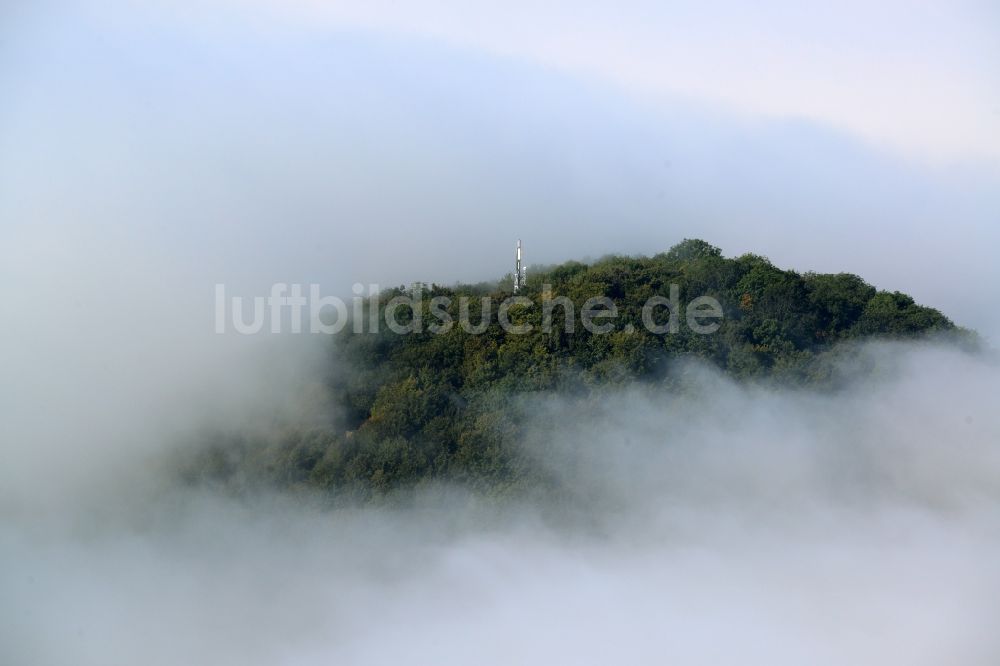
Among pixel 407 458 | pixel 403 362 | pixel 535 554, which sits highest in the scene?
pixel 403 362

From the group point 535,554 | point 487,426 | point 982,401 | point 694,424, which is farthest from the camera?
point 982,401

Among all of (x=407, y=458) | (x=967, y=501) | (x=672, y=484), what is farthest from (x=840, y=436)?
(x=407, y=458)

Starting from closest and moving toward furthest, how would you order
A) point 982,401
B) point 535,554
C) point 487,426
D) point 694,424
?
point 535,554
point 487,426
point 694,424
point 982,401

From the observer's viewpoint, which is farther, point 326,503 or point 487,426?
point 487,426

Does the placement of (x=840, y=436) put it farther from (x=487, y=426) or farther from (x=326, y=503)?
(x=326, y=503)

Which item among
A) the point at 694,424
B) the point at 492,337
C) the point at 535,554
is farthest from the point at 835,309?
the point at 535,554

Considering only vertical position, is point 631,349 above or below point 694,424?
above
